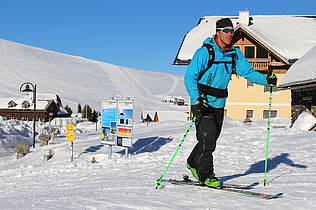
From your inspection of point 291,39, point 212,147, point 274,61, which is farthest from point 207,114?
point 291,39

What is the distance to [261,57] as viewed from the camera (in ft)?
92.6

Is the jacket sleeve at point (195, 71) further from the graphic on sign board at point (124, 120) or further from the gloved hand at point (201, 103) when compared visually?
the graphic on sign board at point (124, 120)

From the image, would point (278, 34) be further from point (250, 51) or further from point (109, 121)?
point (109, 121)

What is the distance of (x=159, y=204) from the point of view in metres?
3.63

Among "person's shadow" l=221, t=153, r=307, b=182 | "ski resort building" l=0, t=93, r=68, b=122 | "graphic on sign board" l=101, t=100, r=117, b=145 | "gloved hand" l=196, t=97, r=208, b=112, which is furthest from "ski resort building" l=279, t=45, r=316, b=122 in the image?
"ski resort building" l=0, t=93, r=68, b=122

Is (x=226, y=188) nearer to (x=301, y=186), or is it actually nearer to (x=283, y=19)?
(x=301, y=186)

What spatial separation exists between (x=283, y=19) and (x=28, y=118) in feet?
155

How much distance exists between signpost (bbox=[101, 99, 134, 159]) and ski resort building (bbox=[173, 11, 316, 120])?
17708mm

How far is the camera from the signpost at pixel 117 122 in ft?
34.0

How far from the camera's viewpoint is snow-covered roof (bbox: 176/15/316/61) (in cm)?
2754

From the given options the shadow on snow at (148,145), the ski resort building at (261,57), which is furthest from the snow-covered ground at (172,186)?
the ski resort building at (261,57)

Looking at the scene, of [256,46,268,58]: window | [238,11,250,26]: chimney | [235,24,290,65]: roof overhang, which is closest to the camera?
[235,24,290,65]: roof overhang

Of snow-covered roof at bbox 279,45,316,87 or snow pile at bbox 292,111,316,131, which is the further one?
snow pile at bbox 292,111,316,131

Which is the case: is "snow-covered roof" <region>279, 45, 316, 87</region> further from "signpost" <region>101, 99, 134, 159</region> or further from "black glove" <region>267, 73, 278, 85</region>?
"black glove" <region>267, 73, 278, 85</region>
